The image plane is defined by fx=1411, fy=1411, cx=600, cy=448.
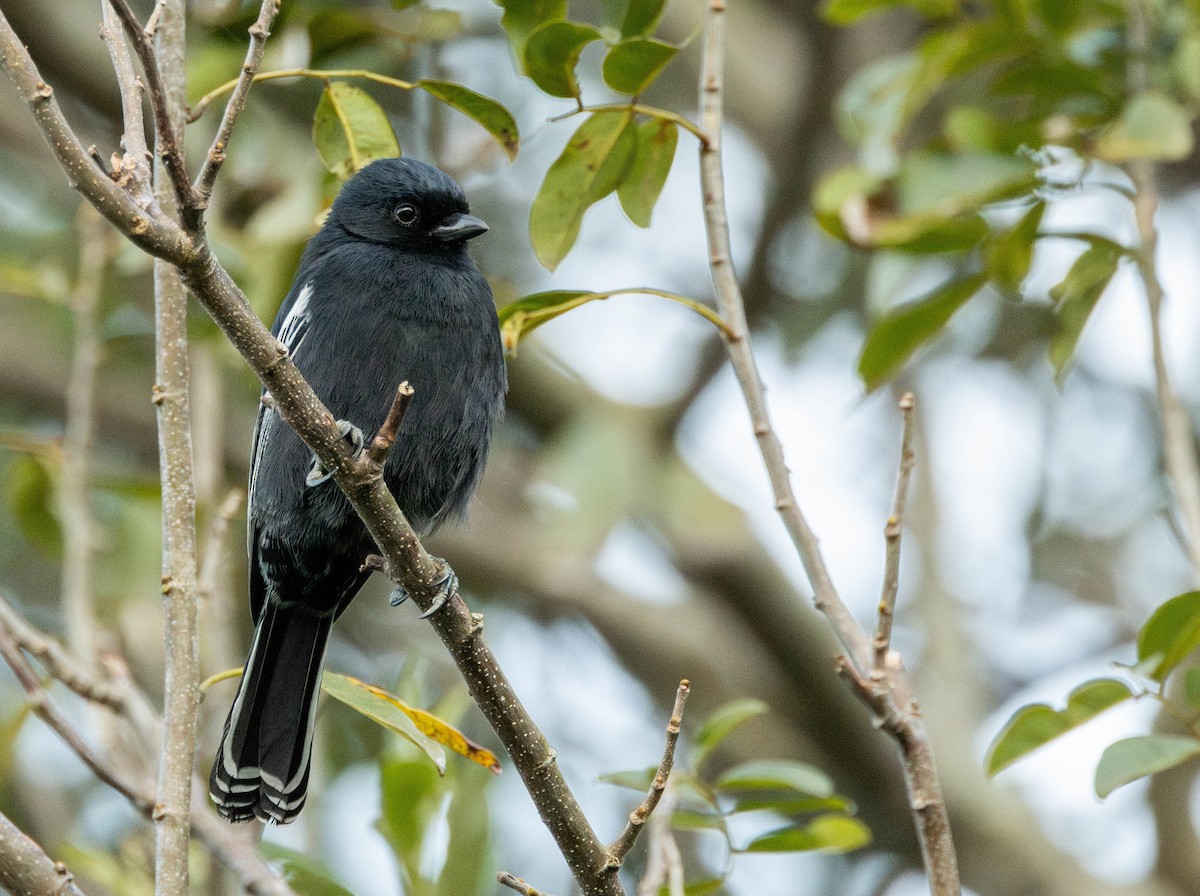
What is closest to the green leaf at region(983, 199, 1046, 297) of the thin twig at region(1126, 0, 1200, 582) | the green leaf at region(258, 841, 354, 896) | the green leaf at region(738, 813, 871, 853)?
the thin twig at region(1126, 0, 1200, 582)

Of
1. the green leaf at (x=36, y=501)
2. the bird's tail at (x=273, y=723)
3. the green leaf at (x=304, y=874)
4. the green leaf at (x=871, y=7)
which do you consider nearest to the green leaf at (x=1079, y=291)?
the green leaf at (x=871, y=7)

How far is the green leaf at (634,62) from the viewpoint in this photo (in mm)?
3057

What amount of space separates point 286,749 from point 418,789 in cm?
57

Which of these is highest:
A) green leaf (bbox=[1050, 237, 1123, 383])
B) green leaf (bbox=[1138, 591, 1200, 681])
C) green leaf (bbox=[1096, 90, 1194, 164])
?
green leaf (bbox=[1096, 90, 1194, 164])

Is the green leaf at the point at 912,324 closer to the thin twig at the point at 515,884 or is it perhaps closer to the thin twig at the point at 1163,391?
the thin twig at the point at 1163,391

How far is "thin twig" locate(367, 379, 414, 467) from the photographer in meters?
2.41

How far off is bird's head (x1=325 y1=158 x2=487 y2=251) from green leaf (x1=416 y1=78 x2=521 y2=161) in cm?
97

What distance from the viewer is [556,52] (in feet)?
9.98

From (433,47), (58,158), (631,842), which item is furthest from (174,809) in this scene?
(433,47)

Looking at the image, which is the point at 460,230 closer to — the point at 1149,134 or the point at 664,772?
the point at 1149,134

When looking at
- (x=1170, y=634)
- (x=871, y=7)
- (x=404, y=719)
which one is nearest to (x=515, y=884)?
(x=404, y=719)

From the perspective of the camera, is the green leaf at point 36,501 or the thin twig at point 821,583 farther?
the green leaf at point 36,501

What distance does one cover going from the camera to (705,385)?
7.60m

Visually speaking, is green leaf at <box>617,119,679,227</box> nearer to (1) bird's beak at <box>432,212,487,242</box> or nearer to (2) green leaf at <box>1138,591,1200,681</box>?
(1) bird's beak at <box>432,212,487,242</box>
